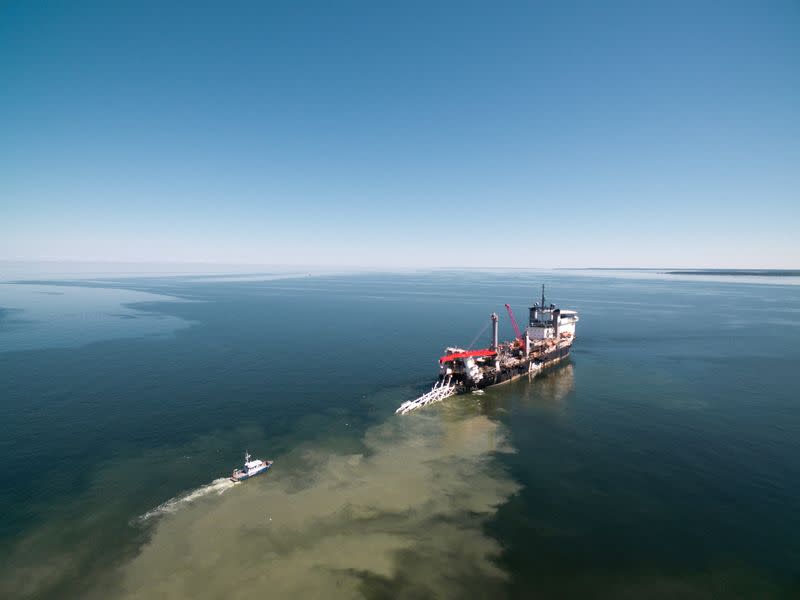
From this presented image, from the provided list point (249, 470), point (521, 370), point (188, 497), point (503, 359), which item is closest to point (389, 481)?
point (249, 470)

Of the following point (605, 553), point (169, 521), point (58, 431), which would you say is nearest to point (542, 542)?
point (605, 553)

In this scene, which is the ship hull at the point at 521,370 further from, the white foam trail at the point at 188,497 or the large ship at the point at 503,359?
the white foam trail at the point at 188,497

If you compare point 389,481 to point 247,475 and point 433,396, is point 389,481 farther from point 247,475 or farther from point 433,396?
point 433,396

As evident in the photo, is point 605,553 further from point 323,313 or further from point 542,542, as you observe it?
point 323,313

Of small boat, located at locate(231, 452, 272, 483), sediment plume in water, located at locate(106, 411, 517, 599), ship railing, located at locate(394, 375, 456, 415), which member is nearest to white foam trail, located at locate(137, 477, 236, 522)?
sediment plume in water, located at locate(106, 411, 517, 599)

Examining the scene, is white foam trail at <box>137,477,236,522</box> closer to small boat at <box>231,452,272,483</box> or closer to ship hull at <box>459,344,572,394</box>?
small boat at <box>231,452,272,483</box>
